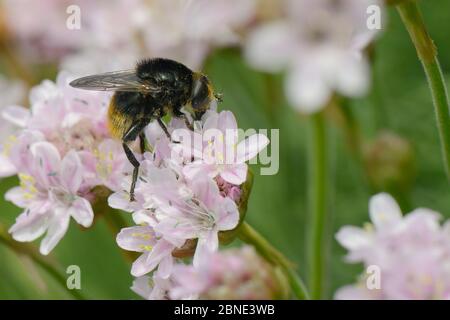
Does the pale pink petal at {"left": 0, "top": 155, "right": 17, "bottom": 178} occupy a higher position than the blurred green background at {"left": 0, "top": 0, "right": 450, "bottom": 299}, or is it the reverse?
the blurred green background at {"left": 0, "top": 0, "right": 450, "bottom": 299}

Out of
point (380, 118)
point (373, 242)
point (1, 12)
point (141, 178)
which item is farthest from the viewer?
point (1, 12)

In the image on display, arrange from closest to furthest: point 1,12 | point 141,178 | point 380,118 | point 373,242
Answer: point 373,242, point 141,178, point 380,118, point 1,12

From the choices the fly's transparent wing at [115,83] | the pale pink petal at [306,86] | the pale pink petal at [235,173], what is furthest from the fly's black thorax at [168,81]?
the pale pink petal at [306,86]

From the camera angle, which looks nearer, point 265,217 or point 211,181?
point 211,181

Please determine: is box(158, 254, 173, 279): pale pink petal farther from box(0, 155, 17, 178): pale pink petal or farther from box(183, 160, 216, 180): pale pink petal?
box(0, 155, 17, 178): pale pink petal

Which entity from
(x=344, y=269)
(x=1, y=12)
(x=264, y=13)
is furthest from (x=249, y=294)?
(x=1, y=12)

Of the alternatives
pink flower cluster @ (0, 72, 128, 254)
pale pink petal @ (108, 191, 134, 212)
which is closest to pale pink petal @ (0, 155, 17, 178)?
pink flower cluster @ (0, 72, 128, 254)

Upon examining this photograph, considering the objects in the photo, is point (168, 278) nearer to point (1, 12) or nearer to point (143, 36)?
point (143, 36)
